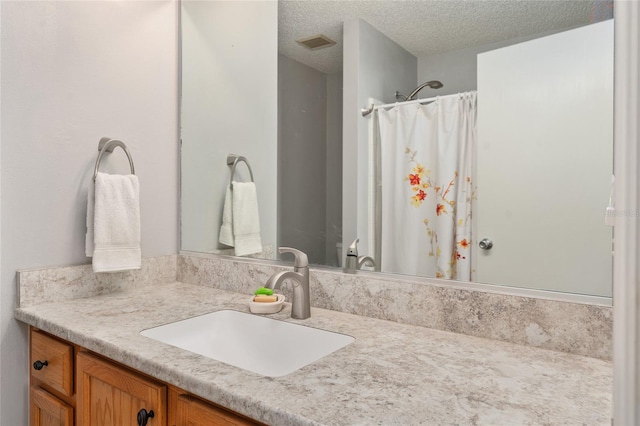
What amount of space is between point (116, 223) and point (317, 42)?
938mm

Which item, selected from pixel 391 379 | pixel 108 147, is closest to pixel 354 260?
pixel 391 379

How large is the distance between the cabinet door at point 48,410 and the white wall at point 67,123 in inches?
2.4

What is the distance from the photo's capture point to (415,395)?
76 centimetres

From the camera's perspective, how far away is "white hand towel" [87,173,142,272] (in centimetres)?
144

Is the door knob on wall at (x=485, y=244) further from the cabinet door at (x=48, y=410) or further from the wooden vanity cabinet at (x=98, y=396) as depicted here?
the cabinet door at (x=48, y=410)

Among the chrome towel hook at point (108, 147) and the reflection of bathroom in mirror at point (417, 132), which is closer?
the reflection of bathroom in mirror at point (417, 132)

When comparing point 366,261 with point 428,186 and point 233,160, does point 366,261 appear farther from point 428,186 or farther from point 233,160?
point 233,160

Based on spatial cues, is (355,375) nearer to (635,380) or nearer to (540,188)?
(635,380)

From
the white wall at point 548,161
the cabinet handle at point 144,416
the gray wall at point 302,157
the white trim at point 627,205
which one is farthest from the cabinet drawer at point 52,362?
the white trim at point 627,205

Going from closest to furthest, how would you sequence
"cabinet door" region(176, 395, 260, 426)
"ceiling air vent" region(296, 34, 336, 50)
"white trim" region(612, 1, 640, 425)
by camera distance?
"white trim" region(612, 1, 640, 425)
"cabinet door" region(176, 395, 260, 426)
"ceiling air vent" region(296, 34, 336, 50)

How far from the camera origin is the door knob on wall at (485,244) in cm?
109

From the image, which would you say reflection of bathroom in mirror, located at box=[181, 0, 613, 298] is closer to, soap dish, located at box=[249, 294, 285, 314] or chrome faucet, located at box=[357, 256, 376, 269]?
chrome faucet, located at box=[357, 256, 376, 269]

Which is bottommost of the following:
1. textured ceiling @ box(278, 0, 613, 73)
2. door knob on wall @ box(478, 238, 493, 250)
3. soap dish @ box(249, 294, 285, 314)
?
A: soap dish @ box(249, 294, 285, 314)

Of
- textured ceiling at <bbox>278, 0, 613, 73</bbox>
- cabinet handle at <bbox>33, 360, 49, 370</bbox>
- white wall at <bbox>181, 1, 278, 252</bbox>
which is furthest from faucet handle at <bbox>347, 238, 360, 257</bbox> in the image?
cabinet handle at <bbox>33, 360, 49, 370</bbox>
